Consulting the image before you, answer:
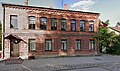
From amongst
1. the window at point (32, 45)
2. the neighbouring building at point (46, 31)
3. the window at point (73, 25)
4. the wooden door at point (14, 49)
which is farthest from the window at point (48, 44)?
the window at point (73, 25)

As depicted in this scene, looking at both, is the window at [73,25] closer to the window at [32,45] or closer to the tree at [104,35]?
the tree at [104,35]

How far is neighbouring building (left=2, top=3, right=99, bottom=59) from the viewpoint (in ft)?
67.2

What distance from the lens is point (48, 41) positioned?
22516 millimetres

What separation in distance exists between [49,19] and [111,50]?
536 inches

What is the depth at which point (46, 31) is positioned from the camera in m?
22.4

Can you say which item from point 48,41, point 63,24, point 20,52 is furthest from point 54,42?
point 20,52

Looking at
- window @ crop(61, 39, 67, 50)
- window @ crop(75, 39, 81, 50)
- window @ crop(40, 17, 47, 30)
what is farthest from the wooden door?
window @ crop(75, 39, 81, 50)

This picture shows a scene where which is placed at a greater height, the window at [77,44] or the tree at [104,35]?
the tree at [104,35]

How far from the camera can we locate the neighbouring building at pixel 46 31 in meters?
20.5

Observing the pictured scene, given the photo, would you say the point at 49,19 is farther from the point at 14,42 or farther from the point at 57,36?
the point at 14,42

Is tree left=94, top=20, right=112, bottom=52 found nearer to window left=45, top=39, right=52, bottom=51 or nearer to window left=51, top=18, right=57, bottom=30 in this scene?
window left=51, top=18, right=57, bottom=30

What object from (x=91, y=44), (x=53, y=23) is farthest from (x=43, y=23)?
(x=91, y=44)

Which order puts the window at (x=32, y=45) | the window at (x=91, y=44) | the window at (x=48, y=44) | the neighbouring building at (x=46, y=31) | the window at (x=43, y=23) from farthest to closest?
the window at (x=91, y=44), the window at (x=48, y=44), the window at (x=43, y=23), the window at (x=32, y=45), the neighbouring building at (x=46, y=31)

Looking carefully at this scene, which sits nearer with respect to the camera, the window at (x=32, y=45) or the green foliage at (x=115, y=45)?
the window at (x=32, y=45)
